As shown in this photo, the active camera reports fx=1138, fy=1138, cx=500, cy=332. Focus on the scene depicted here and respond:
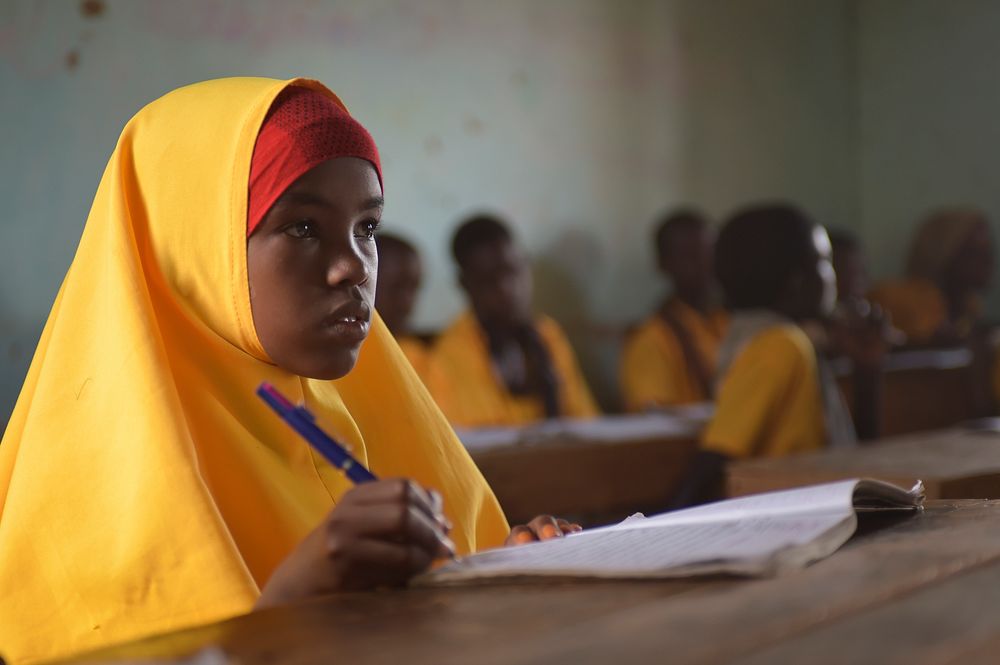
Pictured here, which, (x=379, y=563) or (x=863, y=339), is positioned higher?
(x=379, y=563)

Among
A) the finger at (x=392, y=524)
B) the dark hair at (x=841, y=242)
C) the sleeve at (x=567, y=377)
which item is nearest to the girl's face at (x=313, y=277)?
the finger at (x=392, y=524)

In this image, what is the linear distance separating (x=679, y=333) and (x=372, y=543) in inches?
167

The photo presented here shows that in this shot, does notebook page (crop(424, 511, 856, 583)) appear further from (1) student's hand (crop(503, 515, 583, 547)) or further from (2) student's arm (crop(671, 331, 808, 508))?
(2) student's arm (crop(671, 331, 808, 508))

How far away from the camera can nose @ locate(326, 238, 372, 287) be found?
3.58 ft

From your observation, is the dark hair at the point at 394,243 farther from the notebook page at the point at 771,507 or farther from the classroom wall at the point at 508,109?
the notebook page at the point at 771,507

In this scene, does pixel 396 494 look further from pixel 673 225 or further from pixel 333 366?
pixel 673 225

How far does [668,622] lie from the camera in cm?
60

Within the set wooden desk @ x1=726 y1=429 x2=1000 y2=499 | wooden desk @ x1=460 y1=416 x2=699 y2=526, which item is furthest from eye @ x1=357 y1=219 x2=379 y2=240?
wooden desk @ x1=460 y1=416 x2=699 y2=526

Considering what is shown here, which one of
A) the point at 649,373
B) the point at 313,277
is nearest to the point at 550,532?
the point at 313,277

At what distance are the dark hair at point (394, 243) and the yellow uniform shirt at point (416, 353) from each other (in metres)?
0.32

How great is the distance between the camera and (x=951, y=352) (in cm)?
488

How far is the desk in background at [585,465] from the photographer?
8.30 feet

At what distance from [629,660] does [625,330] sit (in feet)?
15.6

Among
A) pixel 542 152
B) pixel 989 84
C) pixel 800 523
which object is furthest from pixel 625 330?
pixel 800 523
